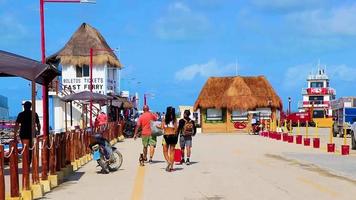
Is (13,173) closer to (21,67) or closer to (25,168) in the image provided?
(25,168)

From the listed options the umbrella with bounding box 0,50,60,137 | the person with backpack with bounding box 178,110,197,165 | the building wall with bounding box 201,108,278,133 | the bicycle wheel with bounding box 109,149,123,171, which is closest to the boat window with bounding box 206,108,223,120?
the building wall with bounding box 201,108,278,133

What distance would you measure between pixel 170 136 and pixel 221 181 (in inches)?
127

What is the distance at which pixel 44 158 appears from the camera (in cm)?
1294

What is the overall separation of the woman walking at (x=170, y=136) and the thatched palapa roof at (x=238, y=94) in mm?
39137

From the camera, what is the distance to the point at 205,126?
5666 centimetres

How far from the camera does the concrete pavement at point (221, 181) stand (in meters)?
11.9

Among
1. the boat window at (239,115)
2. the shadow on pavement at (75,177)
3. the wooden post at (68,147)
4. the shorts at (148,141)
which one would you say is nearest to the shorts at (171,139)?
the shorts at (148,141)

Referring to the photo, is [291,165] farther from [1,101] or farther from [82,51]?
[82,51]

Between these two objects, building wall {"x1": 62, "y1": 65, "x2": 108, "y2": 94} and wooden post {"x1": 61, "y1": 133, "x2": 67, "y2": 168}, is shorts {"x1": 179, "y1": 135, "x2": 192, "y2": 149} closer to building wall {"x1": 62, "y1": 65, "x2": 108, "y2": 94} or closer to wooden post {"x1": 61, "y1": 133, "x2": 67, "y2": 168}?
wooden post {"x1": 61, "y1": 133, "x2": 67, "y2": 168}

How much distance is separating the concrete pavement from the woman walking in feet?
1.32

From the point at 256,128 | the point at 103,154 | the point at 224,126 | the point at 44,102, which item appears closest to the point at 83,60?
the point at 224,126

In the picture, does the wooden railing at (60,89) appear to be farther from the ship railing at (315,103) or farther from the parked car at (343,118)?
the ship railing at (315,103)

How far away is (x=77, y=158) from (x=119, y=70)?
38.3 meters

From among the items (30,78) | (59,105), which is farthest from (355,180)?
(59,105)
